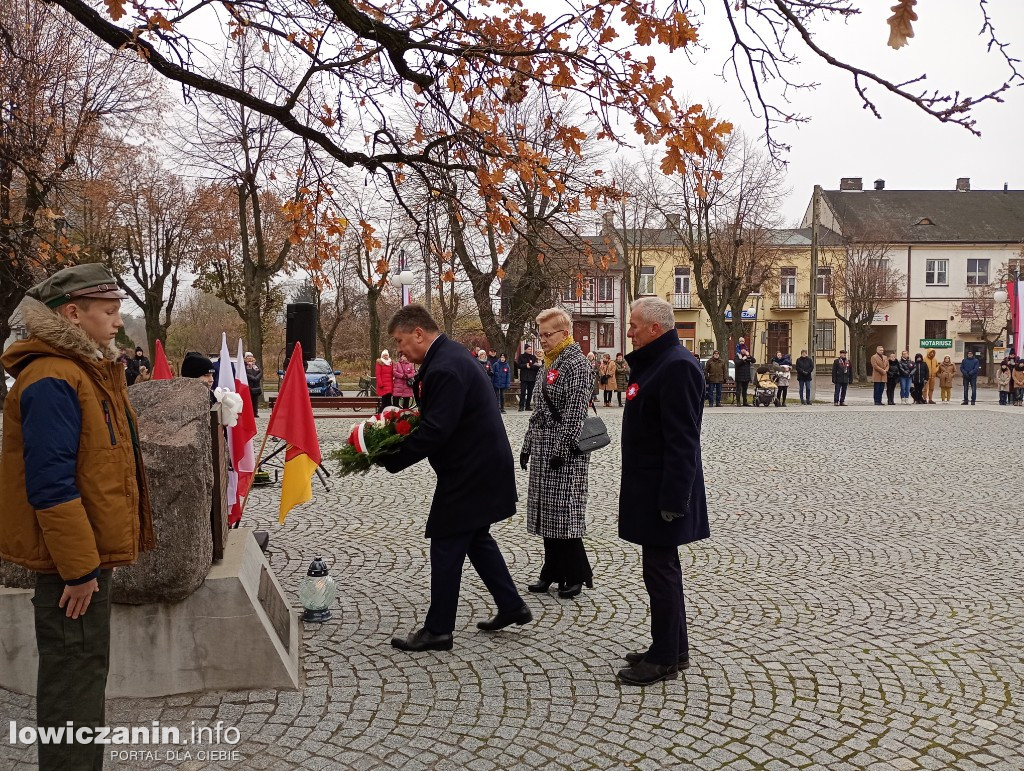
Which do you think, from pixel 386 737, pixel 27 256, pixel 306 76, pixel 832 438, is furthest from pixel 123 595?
pixel 832 438

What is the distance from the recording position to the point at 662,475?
159 inches

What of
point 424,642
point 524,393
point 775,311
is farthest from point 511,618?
point 775,311

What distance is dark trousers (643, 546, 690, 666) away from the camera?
4.09 metres

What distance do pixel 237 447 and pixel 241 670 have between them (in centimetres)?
339

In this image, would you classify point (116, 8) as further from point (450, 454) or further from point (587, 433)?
point (587, 433)

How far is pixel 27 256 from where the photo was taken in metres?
11.2

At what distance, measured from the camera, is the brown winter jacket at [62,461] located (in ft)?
8.66

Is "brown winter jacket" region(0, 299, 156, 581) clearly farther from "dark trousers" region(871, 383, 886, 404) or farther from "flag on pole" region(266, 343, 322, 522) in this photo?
"dark trousers" region(871, 383, 886, 404)

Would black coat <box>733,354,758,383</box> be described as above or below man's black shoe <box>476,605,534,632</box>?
above

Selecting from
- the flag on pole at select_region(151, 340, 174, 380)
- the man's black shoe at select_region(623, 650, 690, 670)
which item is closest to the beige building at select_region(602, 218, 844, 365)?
the flag on pole at select_region(151, 340, 174, 380)

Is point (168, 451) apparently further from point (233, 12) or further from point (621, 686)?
point (233, 12)

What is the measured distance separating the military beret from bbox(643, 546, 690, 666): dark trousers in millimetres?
2756

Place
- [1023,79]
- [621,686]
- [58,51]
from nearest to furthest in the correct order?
[1023,79] → [621,686] → [58,51]

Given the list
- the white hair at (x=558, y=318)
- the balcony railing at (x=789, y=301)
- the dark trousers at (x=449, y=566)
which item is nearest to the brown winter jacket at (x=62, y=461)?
the dark trousers at (x=449, y=566)
